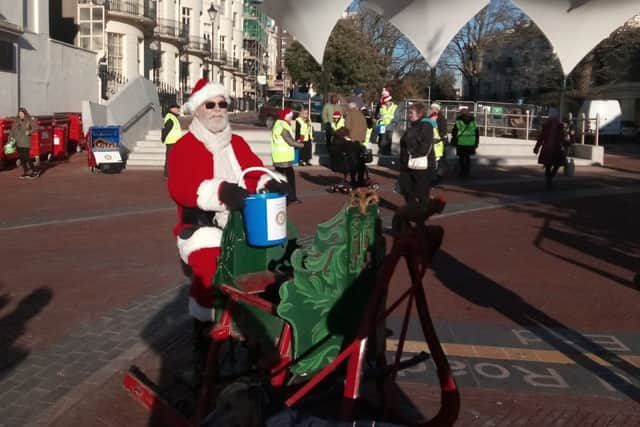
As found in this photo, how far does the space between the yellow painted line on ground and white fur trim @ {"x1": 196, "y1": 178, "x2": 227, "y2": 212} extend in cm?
190

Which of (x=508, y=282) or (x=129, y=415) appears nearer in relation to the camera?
(x=129, y=415)

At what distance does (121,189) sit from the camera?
14.6 m

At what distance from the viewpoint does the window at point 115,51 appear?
43.1 m

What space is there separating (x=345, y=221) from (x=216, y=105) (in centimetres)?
144

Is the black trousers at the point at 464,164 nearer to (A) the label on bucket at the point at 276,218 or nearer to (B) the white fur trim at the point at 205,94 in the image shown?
(B) the white fur trim at the point at 205,94

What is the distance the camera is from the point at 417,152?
981 cm

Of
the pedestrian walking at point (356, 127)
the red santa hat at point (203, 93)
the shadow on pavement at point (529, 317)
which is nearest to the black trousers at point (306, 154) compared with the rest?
the pedestrian walking at point (356, 127)

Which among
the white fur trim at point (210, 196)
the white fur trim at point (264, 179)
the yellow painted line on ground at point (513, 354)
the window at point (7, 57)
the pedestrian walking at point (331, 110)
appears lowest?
the yellow painted line on ground at point (513, 354)

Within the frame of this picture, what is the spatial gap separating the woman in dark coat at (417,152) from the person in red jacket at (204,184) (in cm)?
564

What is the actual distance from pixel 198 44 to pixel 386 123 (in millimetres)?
42088

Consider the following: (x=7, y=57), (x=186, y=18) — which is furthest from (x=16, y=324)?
(x=186, y=18)

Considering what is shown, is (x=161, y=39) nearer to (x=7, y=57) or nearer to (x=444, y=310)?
(x=7, y=57)

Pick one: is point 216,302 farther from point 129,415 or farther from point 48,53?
point 48,53

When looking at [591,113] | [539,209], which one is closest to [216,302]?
[539,209]
